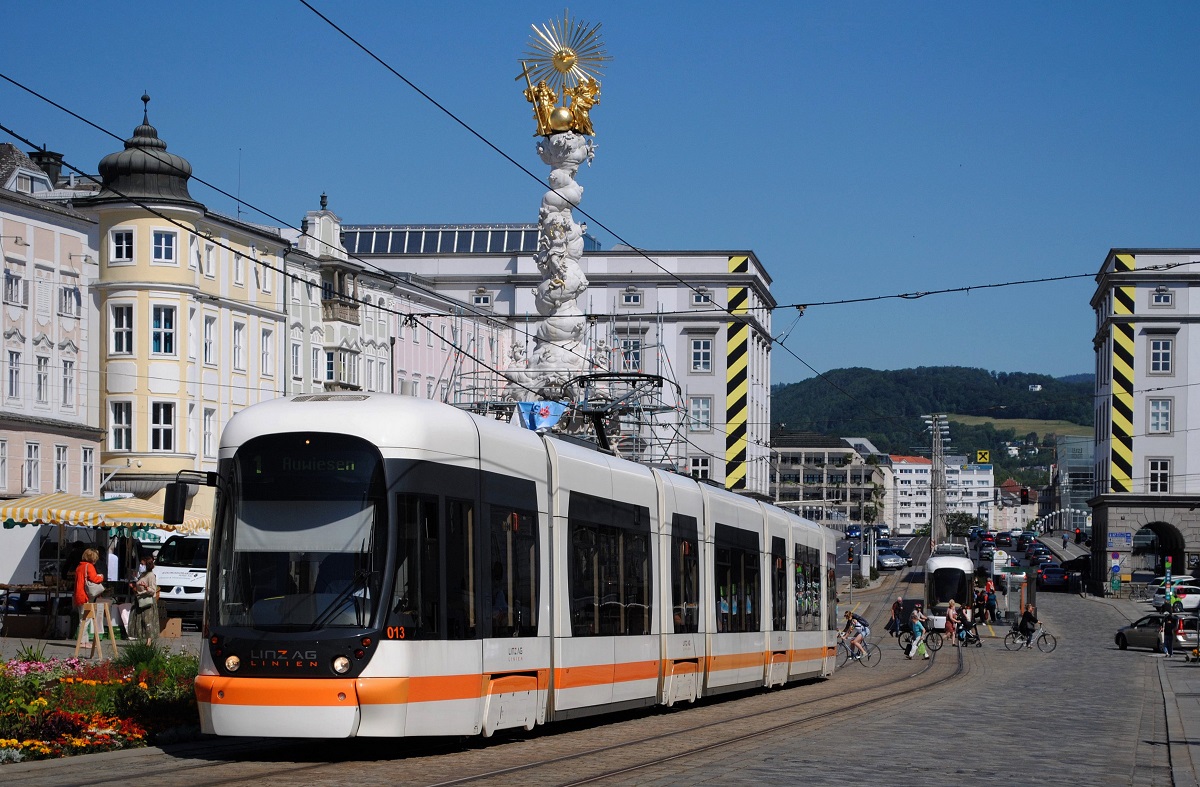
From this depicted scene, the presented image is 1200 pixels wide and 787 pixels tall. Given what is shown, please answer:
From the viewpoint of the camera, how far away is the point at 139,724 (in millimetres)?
16391

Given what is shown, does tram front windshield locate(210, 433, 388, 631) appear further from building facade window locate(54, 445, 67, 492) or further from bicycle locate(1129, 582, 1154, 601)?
bicycle locate(1129, 582, 1154, 601)

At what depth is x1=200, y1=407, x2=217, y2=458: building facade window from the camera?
57.3 metres

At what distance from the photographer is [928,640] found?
49125mm

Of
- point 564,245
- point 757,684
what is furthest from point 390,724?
point 564,245

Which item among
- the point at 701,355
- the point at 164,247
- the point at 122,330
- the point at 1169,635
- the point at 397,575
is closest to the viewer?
the point at 397,575

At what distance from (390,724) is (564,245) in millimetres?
31464

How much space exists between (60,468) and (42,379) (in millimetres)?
2742

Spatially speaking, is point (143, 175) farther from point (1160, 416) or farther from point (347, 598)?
point (1160, 416)

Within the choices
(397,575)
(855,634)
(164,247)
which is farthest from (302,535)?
(164,247)

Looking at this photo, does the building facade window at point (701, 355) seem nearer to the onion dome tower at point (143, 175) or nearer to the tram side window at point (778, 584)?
the onion dome tower at point (143, 175)

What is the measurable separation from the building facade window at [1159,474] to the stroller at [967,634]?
3262cm

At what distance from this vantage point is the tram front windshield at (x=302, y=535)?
561 inches

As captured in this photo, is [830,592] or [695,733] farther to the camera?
[830,592]

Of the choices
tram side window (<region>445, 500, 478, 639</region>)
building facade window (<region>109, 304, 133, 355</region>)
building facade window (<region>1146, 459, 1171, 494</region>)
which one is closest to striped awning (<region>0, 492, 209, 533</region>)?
tram side window (<region>445, 500, 478, 639</region>)
